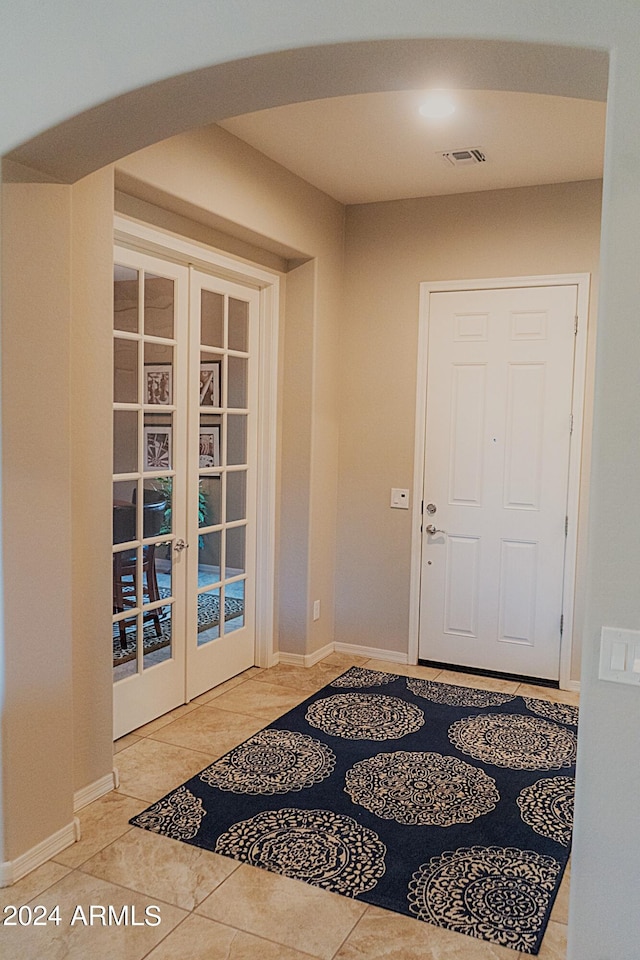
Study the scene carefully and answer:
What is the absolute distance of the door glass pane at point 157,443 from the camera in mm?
3508

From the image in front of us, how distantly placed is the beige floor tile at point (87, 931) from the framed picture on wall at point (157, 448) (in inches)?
69.1

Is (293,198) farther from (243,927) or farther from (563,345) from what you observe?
(243,927)

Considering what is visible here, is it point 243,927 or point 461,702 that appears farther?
point 461,702

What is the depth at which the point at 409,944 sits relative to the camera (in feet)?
7.06

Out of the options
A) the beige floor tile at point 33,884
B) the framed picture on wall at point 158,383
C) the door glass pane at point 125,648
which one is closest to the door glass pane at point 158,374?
the framed picture on wall at point 158,383

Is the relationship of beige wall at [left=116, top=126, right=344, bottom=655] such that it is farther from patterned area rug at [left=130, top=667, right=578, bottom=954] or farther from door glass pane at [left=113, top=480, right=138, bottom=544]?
door glass pane at [left=113, top=480, right=138, bottom=544]

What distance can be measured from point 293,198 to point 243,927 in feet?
11.1

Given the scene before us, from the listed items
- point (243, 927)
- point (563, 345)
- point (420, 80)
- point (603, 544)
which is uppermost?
point (420, 80)

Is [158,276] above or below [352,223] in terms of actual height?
below

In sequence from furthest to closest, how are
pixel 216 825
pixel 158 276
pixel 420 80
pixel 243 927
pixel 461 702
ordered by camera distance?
pixel 461 702 < pixel 158 276 < pixel 216 825 < pixel 243 927 < pixel 420 80

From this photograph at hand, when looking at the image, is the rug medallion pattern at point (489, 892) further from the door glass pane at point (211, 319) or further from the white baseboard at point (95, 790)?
the door glass pane at point (211, 319)

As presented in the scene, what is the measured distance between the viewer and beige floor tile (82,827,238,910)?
7.76ft

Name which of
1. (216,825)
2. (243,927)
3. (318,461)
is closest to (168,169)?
(318,461)

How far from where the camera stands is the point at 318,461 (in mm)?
4547
